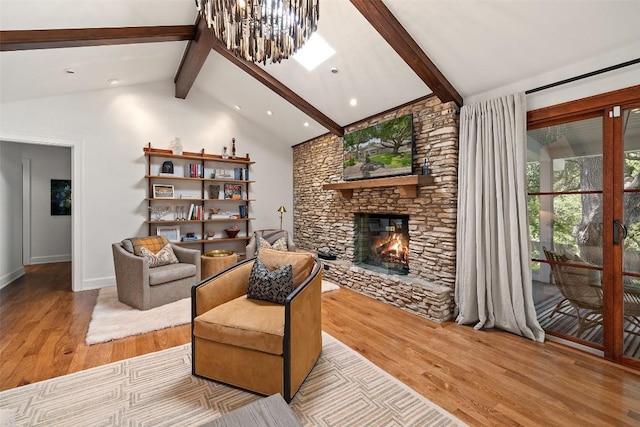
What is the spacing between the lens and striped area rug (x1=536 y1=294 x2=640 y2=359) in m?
2.26

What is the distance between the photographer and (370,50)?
3.06 metres

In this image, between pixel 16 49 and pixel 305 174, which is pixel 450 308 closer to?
pixel 305 174

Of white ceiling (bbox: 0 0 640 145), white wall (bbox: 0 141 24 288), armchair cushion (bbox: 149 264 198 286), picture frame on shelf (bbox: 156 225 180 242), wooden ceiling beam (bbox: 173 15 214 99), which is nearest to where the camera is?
white ceiling (bbox: 0 0 640 145)

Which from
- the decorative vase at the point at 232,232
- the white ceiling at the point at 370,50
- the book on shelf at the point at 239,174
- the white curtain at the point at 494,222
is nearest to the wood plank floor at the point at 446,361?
the white curtain at the point at 494,222

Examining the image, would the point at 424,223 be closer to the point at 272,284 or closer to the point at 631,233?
the point at 631,233

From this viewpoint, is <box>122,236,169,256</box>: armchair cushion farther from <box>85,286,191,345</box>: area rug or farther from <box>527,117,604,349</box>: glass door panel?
<box>527,117,604,349</box>: glass door panel

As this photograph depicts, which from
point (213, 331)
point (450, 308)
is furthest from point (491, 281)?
point (213, 331)

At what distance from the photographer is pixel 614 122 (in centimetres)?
227

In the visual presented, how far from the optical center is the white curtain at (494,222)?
8.77 feet

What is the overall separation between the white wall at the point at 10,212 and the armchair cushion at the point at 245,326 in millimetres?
4460

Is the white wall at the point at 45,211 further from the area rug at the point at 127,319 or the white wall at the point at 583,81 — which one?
the white wall at the point at 583,81

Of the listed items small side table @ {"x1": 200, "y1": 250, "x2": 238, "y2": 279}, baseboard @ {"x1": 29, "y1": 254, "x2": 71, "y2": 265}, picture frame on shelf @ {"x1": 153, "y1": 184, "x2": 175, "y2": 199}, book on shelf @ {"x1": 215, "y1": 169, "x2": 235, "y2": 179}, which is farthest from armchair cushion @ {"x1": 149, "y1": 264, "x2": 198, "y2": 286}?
baseboard @ {"x1": 29, "y1": 254, "x2": 71, "y2": 265}

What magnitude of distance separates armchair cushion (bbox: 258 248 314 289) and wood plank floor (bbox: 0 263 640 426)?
806 millimetres

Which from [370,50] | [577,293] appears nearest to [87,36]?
[370,50]
